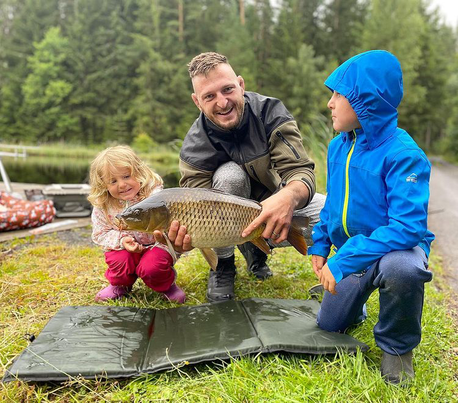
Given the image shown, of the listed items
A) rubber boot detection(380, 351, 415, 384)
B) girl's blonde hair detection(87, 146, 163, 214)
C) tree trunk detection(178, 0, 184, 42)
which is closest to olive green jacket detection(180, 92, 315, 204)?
girl's blonde hair detection(87, 146, 163, 214)

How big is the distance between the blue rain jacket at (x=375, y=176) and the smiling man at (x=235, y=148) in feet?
1.15

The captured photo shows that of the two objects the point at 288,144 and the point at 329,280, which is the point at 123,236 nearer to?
the point at 288,144

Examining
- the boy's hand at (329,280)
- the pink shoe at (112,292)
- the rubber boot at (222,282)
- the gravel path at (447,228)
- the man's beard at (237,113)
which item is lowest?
the gravel path at (447,228)

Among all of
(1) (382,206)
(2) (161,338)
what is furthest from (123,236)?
(1) (382,206)

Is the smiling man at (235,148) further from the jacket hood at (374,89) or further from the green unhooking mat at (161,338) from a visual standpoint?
the jacket hood at (374,89)

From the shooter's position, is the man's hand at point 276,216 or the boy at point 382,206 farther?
the man's hand at point 276,216

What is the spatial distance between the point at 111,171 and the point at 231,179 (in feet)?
1.88

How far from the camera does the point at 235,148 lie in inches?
82.1

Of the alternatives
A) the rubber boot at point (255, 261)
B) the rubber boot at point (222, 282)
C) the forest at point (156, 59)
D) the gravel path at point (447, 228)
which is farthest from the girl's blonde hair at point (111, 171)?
the forest at point (156, 59)

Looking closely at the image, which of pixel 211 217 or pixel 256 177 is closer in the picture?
pixel 211 217

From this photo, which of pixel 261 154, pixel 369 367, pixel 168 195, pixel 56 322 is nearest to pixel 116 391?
pixel 56 322

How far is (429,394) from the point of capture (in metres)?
1.33

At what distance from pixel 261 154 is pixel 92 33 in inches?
1156

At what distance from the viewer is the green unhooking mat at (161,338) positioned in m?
1.34
